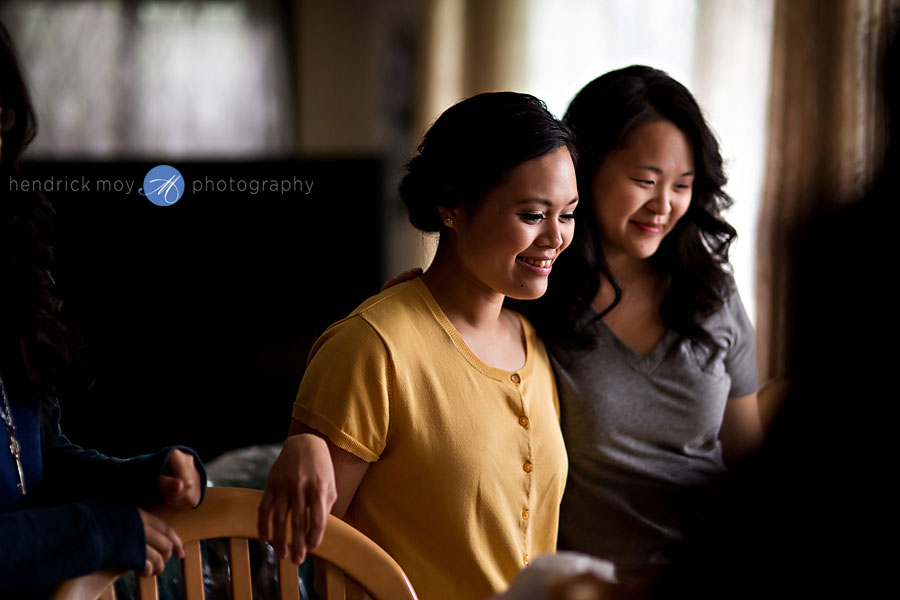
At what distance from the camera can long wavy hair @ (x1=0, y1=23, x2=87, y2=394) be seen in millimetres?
950

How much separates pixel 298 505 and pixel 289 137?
12.7 feet

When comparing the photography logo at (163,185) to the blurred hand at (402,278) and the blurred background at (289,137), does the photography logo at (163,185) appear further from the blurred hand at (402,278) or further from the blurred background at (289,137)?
the blurred hand at (402,278)

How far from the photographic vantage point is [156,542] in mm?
854

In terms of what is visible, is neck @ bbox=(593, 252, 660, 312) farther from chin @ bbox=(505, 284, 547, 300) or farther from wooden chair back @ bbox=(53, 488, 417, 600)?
wooden chair back @ bbox=(53, 488, 417, 600)

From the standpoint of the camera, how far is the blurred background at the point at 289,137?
7.25 ft

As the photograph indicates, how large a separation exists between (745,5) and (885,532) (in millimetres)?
2203

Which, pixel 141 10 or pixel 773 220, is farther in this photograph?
pixel 141 10

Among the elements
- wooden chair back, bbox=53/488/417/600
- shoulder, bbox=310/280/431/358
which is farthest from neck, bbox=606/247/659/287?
wooden chair back, bbox=53/488/417/600

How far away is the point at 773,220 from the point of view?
2.24 m

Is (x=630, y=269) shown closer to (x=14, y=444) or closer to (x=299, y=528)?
(x=299, y=528)

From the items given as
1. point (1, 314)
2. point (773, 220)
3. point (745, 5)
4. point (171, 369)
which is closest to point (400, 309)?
point (1, 314)

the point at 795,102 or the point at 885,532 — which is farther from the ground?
the point at 795,102

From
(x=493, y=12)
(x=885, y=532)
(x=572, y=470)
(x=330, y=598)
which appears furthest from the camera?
(x=493, y=12)

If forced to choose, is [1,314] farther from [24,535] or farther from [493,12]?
[493,12]
